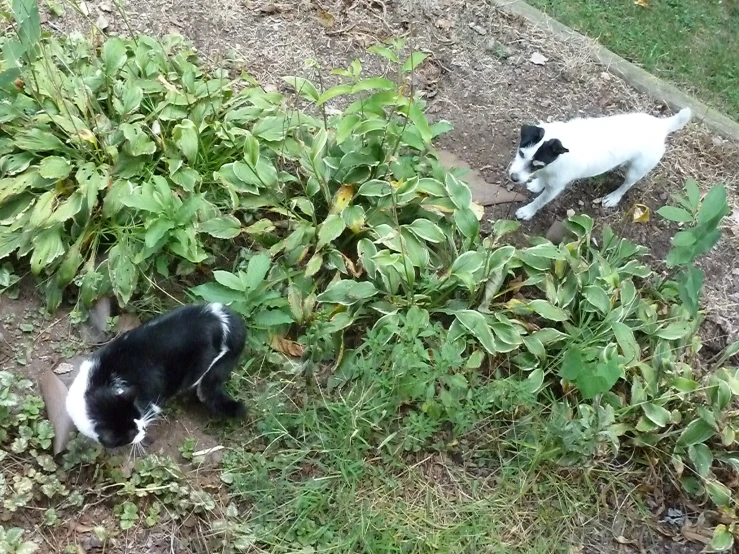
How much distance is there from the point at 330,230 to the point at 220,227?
0.57 m

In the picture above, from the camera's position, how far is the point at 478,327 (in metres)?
3.19

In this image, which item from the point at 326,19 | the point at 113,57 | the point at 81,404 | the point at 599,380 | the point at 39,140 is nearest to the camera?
the point at 81,404

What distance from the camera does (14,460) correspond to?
278cm

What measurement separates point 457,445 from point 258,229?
4.89ft

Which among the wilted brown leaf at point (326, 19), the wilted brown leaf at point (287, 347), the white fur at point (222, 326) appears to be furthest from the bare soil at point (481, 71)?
the white fur at point (222, 326)

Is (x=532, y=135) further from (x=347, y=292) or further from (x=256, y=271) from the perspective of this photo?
(x=256, y=271)

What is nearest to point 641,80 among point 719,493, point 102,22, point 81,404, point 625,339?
point 625,339

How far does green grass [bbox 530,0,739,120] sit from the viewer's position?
5012 mm

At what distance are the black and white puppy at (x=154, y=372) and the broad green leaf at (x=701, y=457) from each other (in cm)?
219

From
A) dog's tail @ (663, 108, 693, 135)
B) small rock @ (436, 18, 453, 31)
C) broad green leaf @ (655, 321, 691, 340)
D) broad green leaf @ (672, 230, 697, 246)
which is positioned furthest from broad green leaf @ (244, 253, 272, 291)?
small rock @ (436, 18, 453, 31)

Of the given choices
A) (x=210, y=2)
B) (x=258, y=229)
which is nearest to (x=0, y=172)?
(x=258, y=229)

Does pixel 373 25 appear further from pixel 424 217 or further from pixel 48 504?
pixel 48 504

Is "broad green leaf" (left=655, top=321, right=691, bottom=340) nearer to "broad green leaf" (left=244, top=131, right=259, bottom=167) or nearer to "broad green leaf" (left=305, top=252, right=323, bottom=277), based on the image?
"broad green leaf" (left=305, top=252, right=323, bottom=277)

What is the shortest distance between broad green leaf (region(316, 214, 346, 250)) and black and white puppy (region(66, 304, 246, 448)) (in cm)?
60
